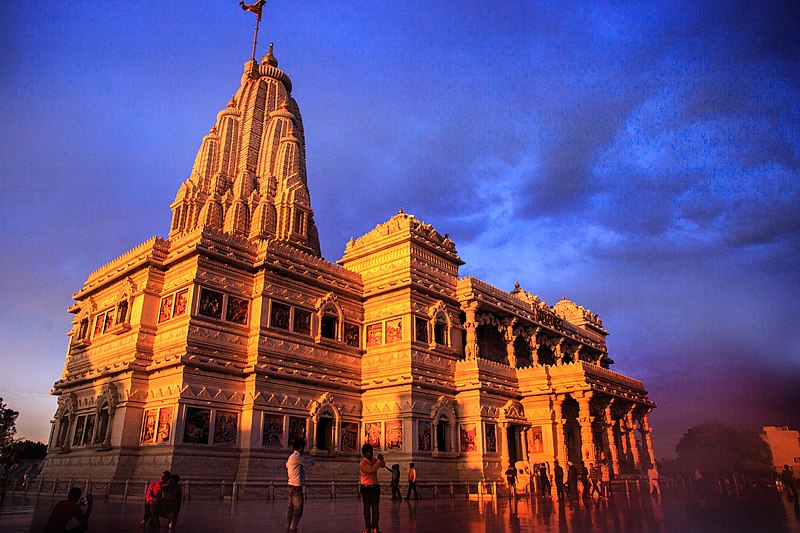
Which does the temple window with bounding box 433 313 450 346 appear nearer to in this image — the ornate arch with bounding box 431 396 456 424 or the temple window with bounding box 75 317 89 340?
the ornate arch with bounding box 431 396 456 424

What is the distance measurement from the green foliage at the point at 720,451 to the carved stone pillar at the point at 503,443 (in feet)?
145

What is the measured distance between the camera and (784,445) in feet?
137

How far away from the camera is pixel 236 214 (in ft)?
126

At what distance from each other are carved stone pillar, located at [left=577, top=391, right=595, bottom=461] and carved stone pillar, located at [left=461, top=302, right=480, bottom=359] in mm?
6724

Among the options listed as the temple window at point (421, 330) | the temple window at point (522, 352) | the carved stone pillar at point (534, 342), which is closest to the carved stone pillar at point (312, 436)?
the temple window at point (421, 330)

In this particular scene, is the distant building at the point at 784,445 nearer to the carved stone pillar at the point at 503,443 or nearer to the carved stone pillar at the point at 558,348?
the carved stone pillar at the point at 558,348

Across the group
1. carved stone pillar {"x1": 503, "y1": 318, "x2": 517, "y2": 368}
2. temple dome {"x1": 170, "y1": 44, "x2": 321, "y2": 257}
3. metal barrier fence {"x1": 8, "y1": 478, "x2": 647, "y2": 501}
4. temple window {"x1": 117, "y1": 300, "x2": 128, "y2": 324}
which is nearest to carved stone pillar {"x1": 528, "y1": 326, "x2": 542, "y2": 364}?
carved stone pillar {"x1": 503, "y1": 318, "x2": 517, "y2": 368}

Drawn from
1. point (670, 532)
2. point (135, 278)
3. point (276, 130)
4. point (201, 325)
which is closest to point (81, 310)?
point (135, 278)

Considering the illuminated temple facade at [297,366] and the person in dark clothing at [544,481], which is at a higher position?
the illuminated temple facade at [297,366]

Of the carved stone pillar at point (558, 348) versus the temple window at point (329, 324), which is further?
the carved stone pillar at point (558, 348)

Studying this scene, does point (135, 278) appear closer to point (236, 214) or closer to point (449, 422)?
point (236, 214)

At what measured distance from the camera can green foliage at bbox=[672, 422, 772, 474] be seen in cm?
6719

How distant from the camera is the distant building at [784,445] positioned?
40.1 metres

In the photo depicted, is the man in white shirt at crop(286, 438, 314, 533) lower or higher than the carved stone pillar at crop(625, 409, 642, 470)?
lower
